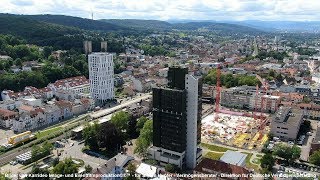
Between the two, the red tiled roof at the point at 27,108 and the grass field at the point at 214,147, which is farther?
the red tiled roof at the point at 27,108

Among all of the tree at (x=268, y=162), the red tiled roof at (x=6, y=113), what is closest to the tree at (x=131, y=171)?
the tree at (x=268, y=162)

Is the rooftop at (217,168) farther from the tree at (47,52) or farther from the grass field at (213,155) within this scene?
the tree at (47,52)

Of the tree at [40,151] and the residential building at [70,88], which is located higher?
the residential building at [70,88]

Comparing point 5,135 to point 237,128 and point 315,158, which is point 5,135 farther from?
point 315,158

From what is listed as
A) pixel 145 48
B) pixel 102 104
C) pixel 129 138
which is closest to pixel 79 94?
pixel 102 104

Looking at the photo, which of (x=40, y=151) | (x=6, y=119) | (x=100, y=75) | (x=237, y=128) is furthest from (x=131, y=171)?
(x=100, y=75)

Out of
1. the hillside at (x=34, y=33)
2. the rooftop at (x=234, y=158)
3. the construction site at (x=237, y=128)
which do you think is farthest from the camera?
the hillside at (x=34, y=33)
